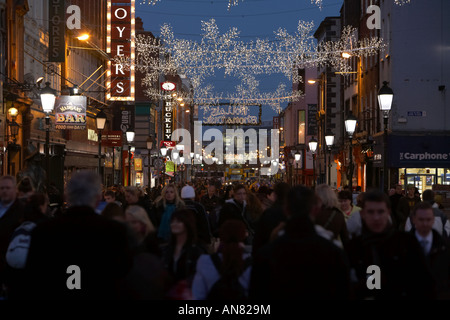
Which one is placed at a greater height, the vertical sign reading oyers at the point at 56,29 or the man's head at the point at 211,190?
the vertical sign reading oyers at the point at 56,29

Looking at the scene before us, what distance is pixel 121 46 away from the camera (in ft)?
149

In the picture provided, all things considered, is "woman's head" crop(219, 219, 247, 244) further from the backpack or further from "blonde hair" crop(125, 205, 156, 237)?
"blonde hair" crop(125, 205, 156, 237)

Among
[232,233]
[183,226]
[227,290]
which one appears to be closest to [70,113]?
[183,226]

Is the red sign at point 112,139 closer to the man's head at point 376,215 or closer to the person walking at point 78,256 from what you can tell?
the man's head at point 376,215

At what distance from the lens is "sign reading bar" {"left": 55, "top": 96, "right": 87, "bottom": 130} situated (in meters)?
32.7

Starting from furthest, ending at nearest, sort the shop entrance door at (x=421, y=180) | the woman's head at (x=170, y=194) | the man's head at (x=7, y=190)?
1. the shop entrance door at (x=421, y=180)
2. the woman's head at (x=170, y=194)
3. the man's head at (x=7, y=190)

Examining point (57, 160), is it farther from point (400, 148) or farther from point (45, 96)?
point (45, 96)

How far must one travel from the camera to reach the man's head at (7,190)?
29.7ft

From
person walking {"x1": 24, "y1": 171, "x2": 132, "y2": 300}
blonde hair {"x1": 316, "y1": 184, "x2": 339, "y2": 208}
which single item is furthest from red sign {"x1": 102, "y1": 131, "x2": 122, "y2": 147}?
person walking {"x1": 24, "y1": 171, "x2": 132, "y2": 300}

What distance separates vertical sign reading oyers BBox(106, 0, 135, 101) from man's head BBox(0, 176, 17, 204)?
114 feet

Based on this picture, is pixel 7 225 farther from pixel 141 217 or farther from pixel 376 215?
pixel 376 215

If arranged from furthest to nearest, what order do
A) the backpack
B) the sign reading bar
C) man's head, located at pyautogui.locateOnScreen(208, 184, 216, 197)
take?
the sign reading bar → man's head, located at pyautogui.locateOnScreen(208, 184, 216, 197) → the backpack

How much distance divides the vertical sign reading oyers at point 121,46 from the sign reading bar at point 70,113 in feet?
36.2

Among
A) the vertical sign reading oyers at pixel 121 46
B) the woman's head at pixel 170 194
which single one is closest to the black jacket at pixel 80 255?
the woman's head at pixel 170 194
